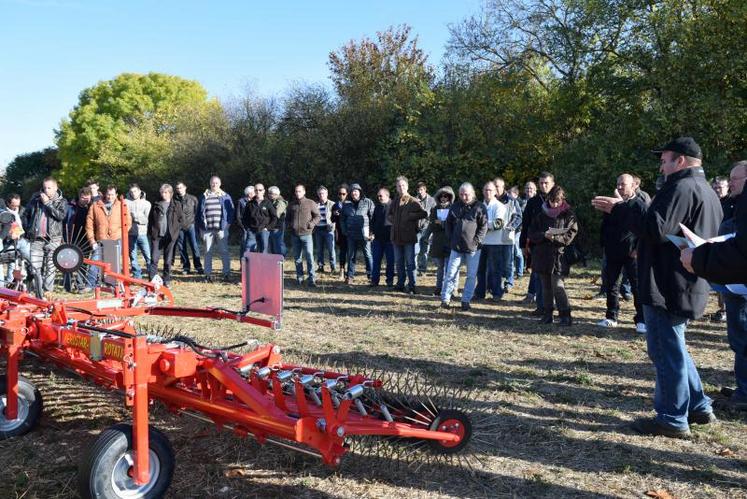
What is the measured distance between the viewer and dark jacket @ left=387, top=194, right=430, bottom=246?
10.2m

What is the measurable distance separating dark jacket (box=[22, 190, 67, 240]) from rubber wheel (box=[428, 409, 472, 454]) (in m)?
8.54

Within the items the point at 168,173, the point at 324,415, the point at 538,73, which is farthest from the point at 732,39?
the point at 168,173

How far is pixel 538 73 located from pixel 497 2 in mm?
2706

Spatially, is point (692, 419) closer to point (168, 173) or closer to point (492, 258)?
point (492, 258)

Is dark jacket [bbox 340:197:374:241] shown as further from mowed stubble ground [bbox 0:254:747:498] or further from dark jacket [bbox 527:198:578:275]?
dark jacket [bbox 527:198:578:275]

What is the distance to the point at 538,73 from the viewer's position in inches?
803

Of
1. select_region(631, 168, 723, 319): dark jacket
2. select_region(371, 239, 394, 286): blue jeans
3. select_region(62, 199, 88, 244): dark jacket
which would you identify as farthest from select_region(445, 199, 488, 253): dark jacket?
select_region(62, 199, 88, 244): dark jacket

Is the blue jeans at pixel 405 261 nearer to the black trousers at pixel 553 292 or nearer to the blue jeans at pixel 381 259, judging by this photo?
the blue jeans at pixel 381 259

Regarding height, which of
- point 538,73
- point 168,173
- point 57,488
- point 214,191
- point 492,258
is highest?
point 538,73

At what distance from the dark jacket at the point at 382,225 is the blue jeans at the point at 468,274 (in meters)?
1.88

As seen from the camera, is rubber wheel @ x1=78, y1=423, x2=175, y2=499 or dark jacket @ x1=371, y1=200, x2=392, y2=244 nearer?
rubber wheel @ x1=78, y1=423, x2=175, y2=499

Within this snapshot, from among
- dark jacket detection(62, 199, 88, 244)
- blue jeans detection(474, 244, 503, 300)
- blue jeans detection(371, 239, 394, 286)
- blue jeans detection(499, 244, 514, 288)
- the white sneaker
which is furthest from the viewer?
dark jacket detection(62, 199, 88, 244)

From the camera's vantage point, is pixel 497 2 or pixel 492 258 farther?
pixel 497 2

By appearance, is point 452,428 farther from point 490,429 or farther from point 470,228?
point 470,228
